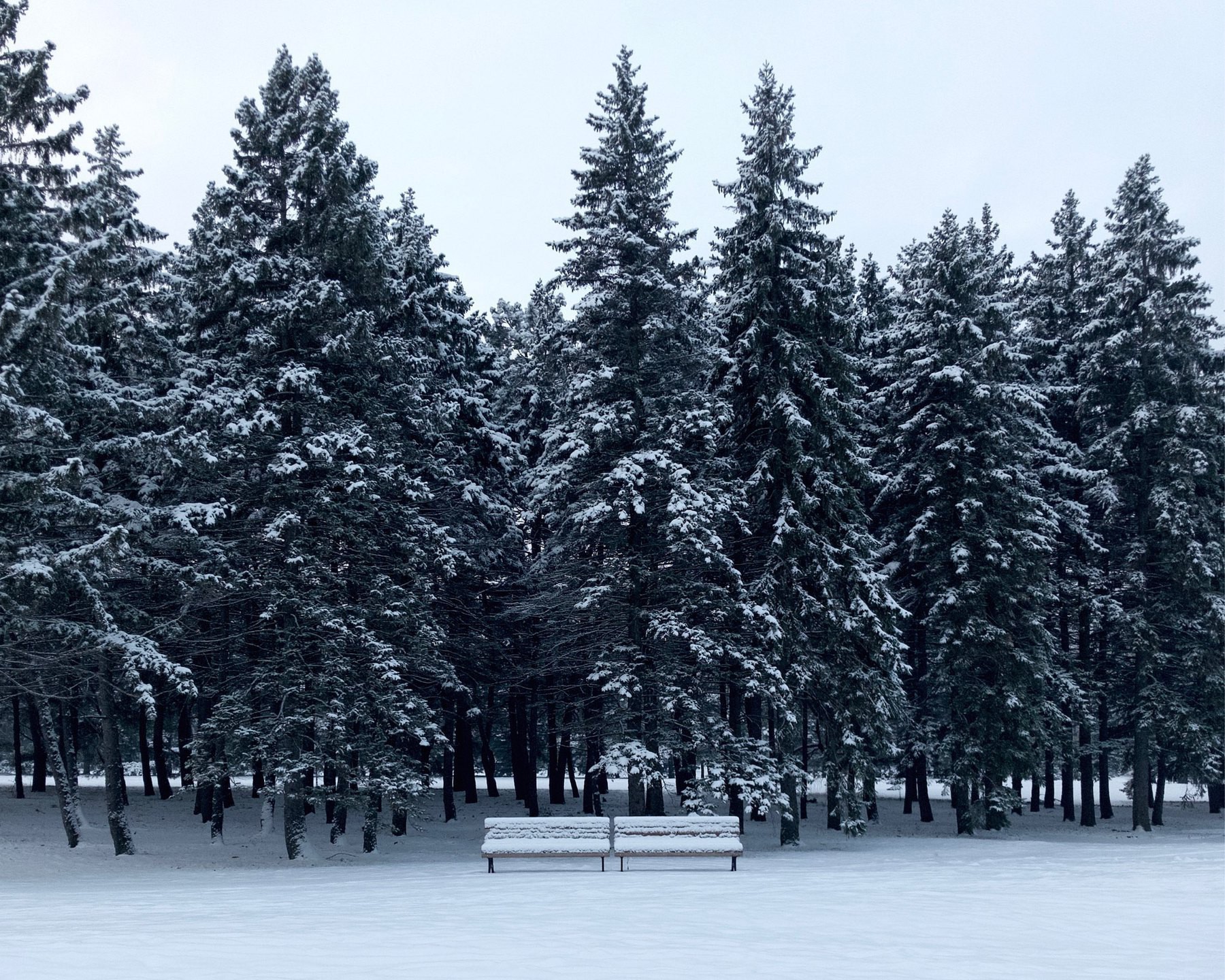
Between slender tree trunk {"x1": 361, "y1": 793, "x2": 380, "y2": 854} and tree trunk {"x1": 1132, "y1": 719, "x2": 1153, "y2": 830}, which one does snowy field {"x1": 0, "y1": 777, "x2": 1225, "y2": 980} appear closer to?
slender tree trunk {"x1": 361, "y1": 793, "x2": 380, "y2": 854}

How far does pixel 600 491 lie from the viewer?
2475 centimetres

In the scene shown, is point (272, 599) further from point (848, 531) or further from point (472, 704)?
point (848, 531)

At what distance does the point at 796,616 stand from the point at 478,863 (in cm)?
994

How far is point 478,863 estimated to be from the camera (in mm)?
20312

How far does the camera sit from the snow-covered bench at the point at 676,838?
59.1 feet

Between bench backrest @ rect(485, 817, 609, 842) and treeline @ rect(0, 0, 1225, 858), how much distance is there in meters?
3.76

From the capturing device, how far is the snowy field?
939 cm

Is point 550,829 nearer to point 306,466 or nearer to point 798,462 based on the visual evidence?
point 306,466

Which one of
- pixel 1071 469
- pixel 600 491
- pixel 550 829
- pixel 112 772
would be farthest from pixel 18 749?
pixel 1071 469

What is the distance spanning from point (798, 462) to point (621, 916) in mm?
15255

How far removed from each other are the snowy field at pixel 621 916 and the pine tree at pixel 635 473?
4.56m

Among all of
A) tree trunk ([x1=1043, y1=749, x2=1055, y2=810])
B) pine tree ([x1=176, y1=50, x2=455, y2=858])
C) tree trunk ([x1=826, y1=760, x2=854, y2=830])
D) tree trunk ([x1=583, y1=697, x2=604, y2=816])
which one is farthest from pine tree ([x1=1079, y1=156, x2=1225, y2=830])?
pine tree ([x1=176, y1=50, x2=455, y2=858])

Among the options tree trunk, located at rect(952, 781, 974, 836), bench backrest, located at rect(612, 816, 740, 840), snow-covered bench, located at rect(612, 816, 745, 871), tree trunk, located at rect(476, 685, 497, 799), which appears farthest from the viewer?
tree trunk, located at rect(476, 685, 497, 799)

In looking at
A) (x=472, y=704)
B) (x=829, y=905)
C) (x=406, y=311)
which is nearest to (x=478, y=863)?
(x=829, y=905)
